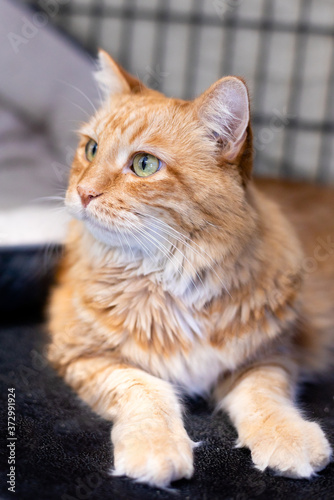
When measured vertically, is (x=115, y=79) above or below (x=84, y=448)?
above

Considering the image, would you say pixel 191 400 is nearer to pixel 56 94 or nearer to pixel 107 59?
pixel 107 59

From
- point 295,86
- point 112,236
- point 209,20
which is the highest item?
point 209,20

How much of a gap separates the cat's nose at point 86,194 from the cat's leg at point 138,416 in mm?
441

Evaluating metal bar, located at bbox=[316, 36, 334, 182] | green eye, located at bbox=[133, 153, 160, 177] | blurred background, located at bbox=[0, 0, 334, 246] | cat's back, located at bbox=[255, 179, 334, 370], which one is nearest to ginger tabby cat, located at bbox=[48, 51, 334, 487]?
green eye, located at bbox=[133, 153, 160, 177]

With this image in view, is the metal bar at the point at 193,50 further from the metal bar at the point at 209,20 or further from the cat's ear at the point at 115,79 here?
the cat's ear at the point at 115,79

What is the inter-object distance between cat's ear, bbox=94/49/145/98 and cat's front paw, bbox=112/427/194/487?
0.99m

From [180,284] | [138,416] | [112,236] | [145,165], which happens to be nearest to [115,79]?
[145,165]

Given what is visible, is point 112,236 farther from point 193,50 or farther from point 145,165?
point 193,50

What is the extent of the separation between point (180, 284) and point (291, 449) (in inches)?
18.3

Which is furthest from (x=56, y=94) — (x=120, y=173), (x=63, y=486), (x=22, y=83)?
(x=63, y=486)

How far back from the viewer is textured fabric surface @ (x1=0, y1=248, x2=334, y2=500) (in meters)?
1.17

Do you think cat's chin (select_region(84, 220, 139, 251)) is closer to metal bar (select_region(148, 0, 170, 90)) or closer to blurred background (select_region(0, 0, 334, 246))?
blurred background (select_region(0, 0, 334, 246))

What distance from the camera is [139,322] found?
146cm

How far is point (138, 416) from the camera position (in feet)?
4.20
